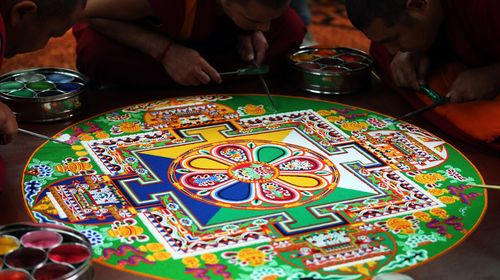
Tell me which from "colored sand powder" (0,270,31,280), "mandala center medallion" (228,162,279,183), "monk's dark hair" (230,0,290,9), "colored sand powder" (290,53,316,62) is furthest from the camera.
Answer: "colored sand powder" (290,53,316,62)

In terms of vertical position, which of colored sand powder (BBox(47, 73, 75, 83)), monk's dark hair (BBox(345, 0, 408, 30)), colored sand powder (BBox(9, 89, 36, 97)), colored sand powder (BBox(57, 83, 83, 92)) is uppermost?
monk's dark hair (BBox(345, 0, 408, 30))

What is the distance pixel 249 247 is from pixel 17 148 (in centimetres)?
104

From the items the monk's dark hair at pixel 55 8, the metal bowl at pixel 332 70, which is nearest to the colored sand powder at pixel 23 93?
the monk's dark hair at pixel 55 8

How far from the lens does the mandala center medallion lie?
2635mm

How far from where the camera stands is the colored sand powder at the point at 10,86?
3.18 m

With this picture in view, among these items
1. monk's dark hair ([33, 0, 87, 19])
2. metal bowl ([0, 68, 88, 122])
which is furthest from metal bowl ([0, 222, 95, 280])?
metal bowl ([0, 68, 88, 122])

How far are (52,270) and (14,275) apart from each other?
9 centimetres

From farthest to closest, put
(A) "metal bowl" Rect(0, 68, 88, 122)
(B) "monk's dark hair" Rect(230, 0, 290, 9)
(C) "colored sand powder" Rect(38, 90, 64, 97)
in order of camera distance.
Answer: (C) "colored sand powder" Rect(38, 90, 64, 97) → (A) "metal bowl" Rect(0, 68, 88, 122) → (B) "monk's dark hair" Rect(230, 0, 290, 9)

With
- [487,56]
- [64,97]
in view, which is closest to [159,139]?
[64,97]

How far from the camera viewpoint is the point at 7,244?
2014mm

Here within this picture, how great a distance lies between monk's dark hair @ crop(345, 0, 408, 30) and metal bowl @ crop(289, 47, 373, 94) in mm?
605

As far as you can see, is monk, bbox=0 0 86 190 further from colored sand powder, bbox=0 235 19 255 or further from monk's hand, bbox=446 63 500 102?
monk's hand, bbox=446 63 500 102

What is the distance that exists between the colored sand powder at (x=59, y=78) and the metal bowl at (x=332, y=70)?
3.06 ft

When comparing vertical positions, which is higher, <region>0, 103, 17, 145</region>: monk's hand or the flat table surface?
<region>0, 103, 17, 145</region>: monk's hand
